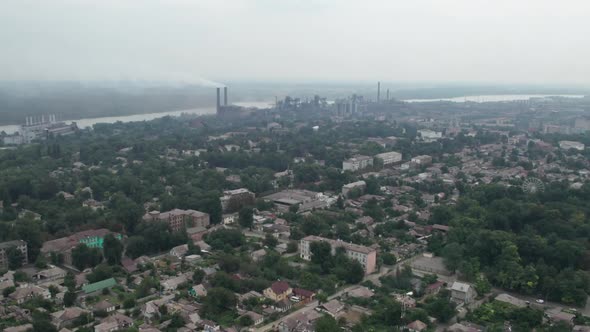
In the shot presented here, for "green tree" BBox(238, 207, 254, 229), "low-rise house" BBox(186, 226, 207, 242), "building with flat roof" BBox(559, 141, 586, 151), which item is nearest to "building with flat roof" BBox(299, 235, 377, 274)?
"green tree" BBox(238, 207, 254, 229)

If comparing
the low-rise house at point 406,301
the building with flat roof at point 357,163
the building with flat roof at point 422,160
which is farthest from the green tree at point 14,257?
the building with flat roof at point 422,160

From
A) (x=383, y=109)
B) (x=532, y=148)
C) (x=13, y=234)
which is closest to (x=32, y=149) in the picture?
(x=13, y=234)

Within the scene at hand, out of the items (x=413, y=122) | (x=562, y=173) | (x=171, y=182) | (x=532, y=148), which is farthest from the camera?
(x=413, y=122)

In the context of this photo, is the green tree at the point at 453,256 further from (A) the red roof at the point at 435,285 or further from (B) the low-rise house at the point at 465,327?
(B) the low-rise house at the point at 465,327

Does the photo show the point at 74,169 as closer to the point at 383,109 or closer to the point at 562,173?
the point at 562,173

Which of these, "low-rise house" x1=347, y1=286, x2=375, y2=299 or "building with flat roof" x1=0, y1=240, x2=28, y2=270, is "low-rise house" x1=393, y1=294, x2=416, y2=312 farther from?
"building with flat roof" x1=0, y1=240, x2=28, y2=270

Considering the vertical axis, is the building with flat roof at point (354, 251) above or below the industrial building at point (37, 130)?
below

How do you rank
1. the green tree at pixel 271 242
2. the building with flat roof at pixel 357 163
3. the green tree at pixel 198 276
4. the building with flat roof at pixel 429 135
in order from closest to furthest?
the green tree at pixel 198 276 → the green tree at pixel 271 242 → the building with flat roof at pixel 357 163 → the building with flat roof at pixel 429 135
